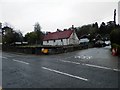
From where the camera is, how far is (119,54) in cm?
2381

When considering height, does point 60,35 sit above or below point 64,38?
above

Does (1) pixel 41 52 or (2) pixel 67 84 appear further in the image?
(1) pixel 41 52

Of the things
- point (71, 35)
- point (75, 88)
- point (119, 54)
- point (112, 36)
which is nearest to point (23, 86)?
point (75, 88)

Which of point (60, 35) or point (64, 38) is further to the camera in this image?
point (60, 35)

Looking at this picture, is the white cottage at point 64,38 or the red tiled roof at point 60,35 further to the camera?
the red tiled roof at point 60,35

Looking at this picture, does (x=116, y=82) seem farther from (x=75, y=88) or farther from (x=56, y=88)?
(x=56, y=88)

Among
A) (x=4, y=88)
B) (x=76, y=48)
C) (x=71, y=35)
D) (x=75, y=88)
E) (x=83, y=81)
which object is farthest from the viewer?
(x=71, y=35)

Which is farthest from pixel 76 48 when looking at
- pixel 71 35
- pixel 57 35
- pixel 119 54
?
pixel 57 35

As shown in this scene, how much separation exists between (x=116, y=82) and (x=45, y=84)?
11.7 ft

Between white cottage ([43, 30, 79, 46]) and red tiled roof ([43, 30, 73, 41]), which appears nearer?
white cottage ([43, 30, 79, 46])

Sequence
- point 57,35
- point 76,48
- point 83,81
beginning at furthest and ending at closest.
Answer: point 57,35
point 76,48
point 83,81

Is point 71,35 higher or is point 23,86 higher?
point 71,35

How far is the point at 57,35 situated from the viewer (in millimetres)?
75812

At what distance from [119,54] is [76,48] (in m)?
14.3
